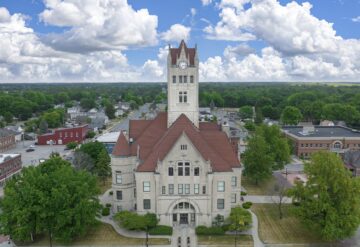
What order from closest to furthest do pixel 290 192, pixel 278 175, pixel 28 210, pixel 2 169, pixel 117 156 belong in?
pixel 28 210
pixel 290 192
pixel 117 156
pixel 2 169
pixel 278 175

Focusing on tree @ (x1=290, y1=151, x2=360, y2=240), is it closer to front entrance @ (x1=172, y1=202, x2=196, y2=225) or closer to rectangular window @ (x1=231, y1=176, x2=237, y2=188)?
rectangular window @ (x1=231, y1=176, x2=237, y2=188)

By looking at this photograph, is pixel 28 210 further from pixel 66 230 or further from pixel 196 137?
pixel 196 137

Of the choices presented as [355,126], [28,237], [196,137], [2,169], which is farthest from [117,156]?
[355,126]

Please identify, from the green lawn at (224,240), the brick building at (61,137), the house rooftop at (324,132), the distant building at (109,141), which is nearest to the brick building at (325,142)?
the house rooftop at (324,132)

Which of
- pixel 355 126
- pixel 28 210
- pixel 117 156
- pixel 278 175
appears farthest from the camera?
pixel 355 126

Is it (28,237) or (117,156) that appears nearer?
(28,237)

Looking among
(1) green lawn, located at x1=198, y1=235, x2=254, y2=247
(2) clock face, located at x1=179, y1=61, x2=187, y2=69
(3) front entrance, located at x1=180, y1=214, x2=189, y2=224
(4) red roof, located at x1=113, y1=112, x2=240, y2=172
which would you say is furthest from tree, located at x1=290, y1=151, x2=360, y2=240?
(2) clock face, located at x1=179, y1=61, x2=187, y2=69

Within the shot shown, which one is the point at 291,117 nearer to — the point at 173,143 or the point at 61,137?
the point at 61,137
